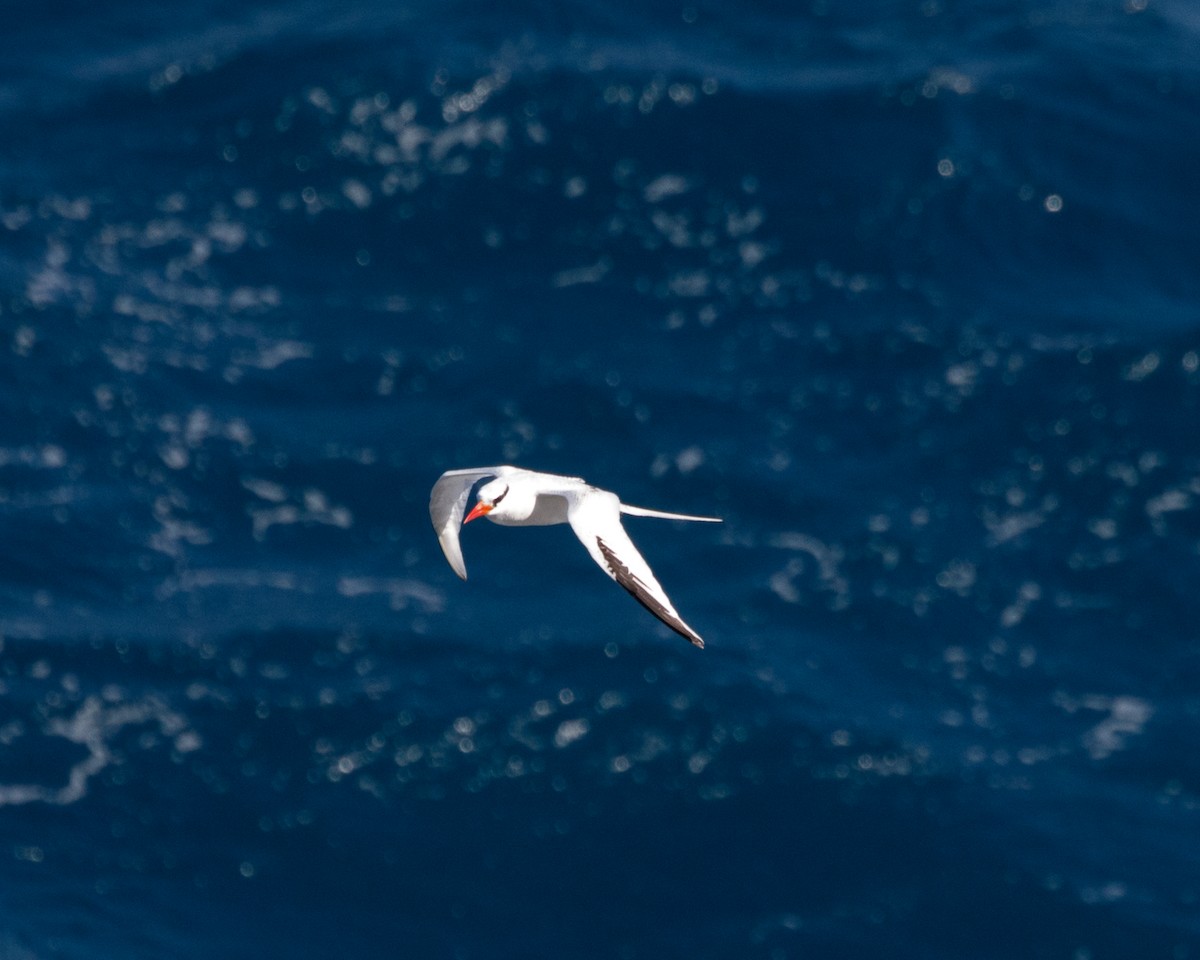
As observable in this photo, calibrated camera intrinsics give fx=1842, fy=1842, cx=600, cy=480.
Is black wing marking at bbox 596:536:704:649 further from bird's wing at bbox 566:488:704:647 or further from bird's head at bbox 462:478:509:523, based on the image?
bird's head at bbox 462:478:509:523

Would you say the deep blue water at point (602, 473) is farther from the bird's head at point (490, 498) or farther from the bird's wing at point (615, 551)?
the bird's wing at point (615, 551)

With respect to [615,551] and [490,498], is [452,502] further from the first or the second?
[615,551]

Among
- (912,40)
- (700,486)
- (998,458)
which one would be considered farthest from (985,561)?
(912,40)

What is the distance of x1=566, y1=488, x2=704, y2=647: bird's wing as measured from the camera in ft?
70.0

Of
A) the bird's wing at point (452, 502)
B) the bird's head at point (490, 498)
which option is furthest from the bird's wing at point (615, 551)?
the bird's wing at point (452, 502)

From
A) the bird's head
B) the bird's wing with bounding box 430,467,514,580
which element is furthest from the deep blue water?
the bird's head

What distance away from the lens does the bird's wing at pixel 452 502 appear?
2617 cm

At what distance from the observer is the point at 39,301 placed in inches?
1810

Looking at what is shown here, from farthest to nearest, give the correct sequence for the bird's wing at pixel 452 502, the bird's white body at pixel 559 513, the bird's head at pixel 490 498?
the bird's wing at pixel 452 502 → the bird's head at pixel 490 498 → the bird's white body at pixel 559 513

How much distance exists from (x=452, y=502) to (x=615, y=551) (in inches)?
172

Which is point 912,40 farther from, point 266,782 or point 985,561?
point 266,782

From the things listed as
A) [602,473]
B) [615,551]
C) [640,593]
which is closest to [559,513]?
[615,551]

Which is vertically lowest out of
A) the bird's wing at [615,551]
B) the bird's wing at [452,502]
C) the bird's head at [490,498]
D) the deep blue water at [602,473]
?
the deep blue water at [602,473]

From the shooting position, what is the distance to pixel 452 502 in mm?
26641
